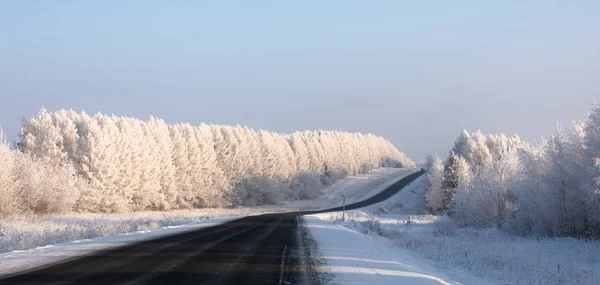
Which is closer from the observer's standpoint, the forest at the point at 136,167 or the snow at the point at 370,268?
the snow at the point at 370,268

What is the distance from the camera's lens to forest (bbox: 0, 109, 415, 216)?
139 feet

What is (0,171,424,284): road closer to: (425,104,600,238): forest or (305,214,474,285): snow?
(305,214,474,285): snow

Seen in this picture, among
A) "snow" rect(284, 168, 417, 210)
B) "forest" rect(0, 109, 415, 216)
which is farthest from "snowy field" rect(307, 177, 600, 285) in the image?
"snow" rect(284, 168, 417, 210)

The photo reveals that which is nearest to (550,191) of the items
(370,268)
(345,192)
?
(370,268)

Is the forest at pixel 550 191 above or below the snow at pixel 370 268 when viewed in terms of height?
above

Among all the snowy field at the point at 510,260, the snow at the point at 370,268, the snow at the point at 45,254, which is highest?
the snow at the point at 45,254

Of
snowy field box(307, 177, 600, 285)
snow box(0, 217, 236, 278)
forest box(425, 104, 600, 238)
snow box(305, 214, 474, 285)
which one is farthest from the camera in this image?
forest box(425, 104, 600, 238)

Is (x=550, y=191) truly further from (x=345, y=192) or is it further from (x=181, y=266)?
(x=345, y=192)

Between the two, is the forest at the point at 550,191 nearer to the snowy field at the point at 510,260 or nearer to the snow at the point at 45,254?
the snowy field at the point at 510,260

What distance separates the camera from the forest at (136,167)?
42500 mm

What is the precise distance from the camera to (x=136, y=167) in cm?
5800

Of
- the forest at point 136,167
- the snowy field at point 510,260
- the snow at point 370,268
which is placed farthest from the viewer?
the forest at point 136,167

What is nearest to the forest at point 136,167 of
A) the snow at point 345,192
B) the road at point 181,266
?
the snow at point 345,192

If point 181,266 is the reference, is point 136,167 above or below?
above
